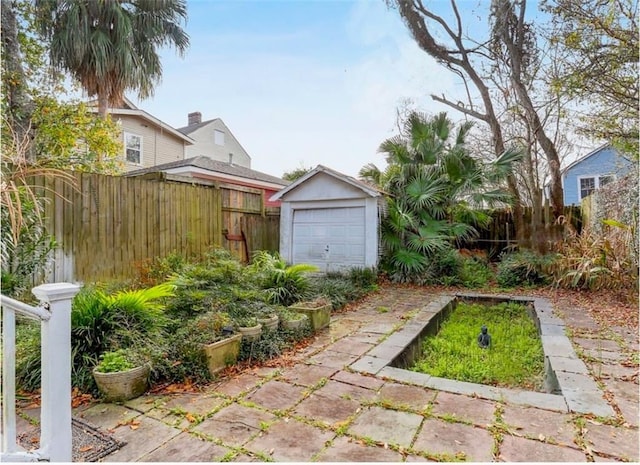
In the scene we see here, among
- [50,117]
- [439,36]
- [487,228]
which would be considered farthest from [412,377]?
[439,36]

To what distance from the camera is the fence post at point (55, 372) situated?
1.76m

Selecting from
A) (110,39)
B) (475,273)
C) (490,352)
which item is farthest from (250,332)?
(110,39)

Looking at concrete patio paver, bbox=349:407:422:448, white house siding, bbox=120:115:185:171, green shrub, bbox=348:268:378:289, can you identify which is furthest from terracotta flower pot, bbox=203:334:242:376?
white house siding, bbox=120:115:185:171

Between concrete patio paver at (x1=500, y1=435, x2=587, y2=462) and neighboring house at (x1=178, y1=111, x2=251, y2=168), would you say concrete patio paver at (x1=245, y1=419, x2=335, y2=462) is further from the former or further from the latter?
neighboring house at (x1=178, y1=111, x2=251, y2=168)

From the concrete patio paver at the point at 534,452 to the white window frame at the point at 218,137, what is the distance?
18.4m

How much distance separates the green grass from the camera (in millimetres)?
3441

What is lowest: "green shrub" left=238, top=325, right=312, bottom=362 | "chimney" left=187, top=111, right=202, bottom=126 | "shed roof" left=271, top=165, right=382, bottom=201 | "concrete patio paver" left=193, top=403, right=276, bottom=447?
"concrete patio paver" left=193, top=403, right=276, bottom=447

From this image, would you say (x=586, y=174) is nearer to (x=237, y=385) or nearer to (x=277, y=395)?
(x=277, y=395)

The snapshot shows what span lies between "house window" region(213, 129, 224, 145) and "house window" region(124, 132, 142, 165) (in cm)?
510

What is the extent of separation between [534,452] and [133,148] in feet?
47.7

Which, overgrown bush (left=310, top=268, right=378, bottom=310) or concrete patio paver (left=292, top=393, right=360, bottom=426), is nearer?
concrete patio paver (left=292, top=393, right=360, bottom=426)

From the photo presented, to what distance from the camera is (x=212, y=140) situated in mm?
18250

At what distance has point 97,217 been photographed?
5332 mm

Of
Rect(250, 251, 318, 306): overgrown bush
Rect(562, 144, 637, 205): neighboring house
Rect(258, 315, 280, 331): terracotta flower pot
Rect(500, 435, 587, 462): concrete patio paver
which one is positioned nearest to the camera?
Rect(500, 435, 587, 462): concrete patio paver
